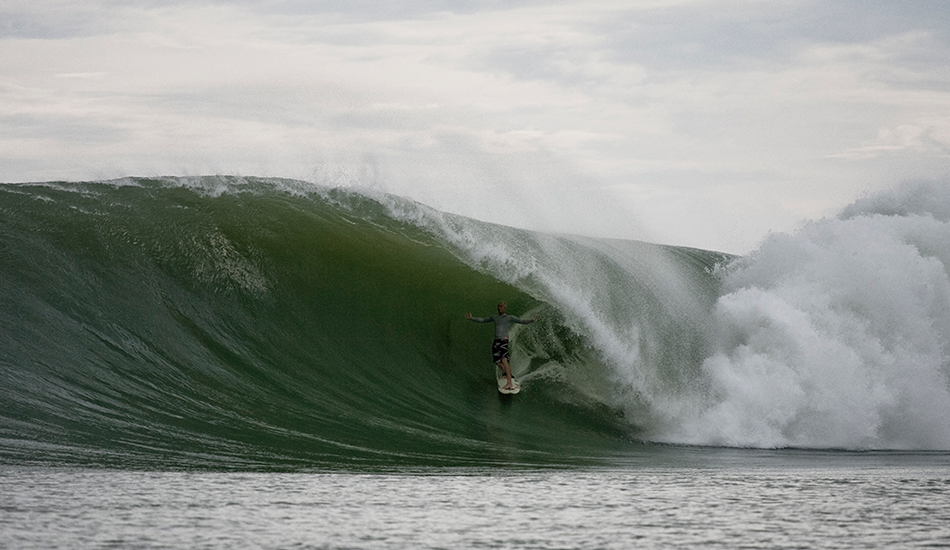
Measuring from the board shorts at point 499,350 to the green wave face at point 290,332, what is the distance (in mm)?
283

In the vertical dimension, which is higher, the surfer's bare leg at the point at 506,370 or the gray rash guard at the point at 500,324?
the gray rash guard at the point at 500,324

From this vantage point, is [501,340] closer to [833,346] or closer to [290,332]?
[290,332]

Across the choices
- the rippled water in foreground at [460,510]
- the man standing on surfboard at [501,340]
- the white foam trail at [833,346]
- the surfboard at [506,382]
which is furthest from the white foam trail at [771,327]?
the rippled water in foreground at [460,510]

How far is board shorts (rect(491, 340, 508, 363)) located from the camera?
10367 mm

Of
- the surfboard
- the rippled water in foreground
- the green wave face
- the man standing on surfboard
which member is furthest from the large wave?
the rippled water in foreground

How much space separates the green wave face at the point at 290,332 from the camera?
767 centimetres

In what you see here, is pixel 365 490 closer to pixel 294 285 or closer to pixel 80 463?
pixel 80 463

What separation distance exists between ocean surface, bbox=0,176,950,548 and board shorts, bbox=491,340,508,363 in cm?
36

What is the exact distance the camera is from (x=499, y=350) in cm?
1039

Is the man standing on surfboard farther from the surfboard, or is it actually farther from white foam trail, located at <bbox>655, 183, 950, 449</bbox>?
white foam trail, located at <bbox>655, 183, 950, 449</bbox>

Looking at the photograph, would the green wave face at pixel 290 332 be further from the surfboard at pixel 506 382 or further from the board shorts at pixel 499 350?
the board shorts at pixel 499 350

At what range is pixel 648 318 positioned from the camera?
1233cm

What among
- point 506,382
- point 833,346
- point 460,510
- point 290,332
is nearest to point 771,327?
point 833,346

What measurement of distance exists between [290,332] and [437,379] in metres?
1.73
